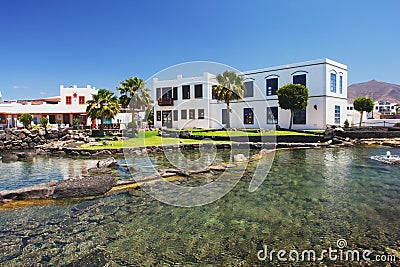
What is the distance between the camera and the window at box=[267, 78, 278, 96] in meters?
29.9

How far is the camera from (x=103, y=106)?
1036 inches

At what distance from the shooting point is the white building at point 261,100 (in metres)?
27.0

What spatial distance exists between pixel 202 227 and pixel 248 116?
2696cm

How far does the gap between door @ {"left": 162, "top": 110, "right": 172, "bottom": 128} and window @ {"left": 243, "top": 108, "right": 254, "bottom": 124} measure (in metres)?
10.0

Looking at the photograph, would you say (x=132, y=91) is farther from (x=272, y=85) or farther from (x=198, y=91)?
(x=272, y=85)

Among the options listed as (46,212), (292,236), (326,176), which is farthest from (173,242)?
(326,176)

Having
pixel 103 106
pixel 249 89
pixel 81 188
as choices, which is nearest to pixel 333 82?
pixel 249 89

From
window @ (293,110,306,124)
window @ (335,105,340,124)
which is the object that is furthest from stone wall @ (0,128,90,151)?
window @ (335,105,340,124)

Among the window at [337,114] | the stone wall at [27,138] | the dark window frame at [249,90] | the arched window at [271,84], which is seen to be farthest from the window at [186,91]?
the window at [337,114]

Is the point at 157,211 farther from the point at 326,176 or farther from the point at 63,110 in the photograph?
the point at 63,110

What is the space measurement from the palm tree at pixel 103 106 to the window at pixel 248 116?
46.8 ft

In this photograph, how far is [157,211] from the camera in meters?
6.86

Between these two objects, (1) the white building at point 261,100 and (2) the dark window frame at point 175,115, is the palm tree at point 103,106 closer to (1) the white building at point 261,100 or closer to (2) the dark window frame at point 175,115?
(1) the white building at point 261,100

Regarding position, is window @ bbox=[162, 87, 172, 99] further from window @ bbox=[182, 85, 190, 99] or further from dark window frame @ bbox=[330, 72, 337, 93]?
dark window frame @ bbox=[330, 72, 337, 93]
